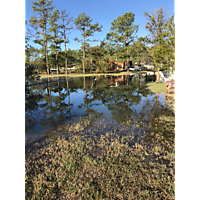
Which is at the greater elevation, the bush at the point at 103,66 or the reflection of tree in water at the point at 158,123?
the bush at the point at 103,66

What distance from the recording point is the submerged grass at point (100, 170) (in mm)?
3234

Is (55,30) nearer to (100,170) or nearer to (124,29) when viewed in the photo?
(124,29)

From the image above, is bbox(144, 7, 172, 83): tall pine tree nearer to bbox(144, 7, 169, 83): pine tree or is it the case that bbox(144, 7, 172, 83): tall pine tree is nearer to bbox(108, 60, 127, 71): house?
bbox(144, 7, 169, 83): pine tree

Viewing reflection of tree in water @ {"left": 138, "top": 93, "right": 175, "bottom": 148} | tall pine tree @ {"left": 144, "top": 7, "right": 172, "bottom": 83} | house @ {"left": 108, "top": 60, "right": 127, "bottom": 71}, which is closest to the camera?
reflection of tree in water @ {"left": 138, "top": 93, "right": 175, "bottom": 148}

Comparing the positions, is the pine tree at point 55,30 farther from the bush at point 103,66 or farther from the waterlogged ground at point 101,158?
the waterlogged ground at point 101,158

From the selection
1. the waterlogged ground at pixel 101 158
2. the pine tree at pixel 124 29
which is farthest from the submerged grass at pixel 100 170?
the pine tree at pixel 124 29

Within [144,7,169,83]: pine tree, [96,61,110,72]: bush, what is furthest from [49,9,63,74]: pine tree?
[144,7,169,83]: pine tree

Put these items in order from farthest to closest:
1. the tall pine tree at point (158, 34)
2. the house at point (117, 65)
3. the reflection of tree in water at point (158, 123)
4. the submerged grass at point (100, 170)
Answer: the house at point (117, 65) → the tall pine tree at point (158, 34) → the reflection of tree in water at point (158, 123) → the submerged grass at point (100, 170)

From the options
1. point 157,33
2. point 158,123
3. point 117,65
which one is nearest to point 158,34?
point 157,33

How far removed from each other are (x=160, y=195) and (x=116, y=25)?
50.2 m

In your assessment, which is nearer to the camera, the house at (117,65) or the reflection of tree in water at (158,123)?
the reflection of tree in water at (158,123)

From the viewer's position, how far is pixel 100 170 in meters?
3.94

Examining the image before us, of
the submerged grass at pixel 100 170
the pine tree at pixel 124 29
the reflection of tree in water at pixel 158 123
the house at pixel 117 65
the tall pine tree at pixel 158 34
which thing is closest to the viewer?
the submerged grass at pixel 100 170

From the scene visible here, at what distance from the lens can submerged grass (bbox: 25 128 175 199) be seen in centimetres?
323
